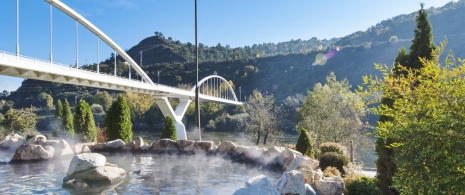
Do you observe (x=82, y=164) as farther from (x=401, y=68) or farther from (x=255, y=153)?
(x=401, y=68)

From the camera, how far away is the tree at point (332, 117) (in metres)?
→ 23.4

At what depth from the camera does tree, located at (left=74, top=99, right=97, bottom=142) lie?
21703 mm

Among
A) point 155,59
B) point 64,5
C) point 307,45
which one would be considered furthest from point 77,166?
point 307,45

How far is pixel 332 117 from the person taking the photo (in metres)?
24.4

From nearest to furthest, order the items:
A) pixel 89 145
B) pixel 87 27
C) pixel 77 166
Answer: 1. pixel 77 166
2. pixel 89 145
3. pixel 87 27

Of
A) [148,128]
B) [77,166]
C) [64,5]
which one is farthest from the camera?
[148,128]

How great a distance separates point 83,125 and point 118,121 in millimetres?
3737

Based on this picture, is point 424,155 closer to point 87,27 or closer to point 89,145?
point 89,145

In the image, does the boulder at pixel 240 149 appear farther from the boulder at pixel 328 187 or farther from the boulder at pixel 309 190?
the boulder at pixel 309 190

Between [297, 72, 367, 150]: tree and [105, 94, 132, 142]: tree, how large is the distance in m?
10.4

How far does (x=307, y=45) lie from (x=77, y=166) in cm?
18429

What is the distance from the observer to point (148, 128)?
62906 mm

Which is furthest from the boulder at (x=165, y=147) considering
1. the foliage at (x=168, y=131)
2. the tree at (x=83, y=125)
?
the tree at (x=83, y=125)

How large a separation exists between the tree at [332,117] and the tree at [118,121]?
34.1 ft
